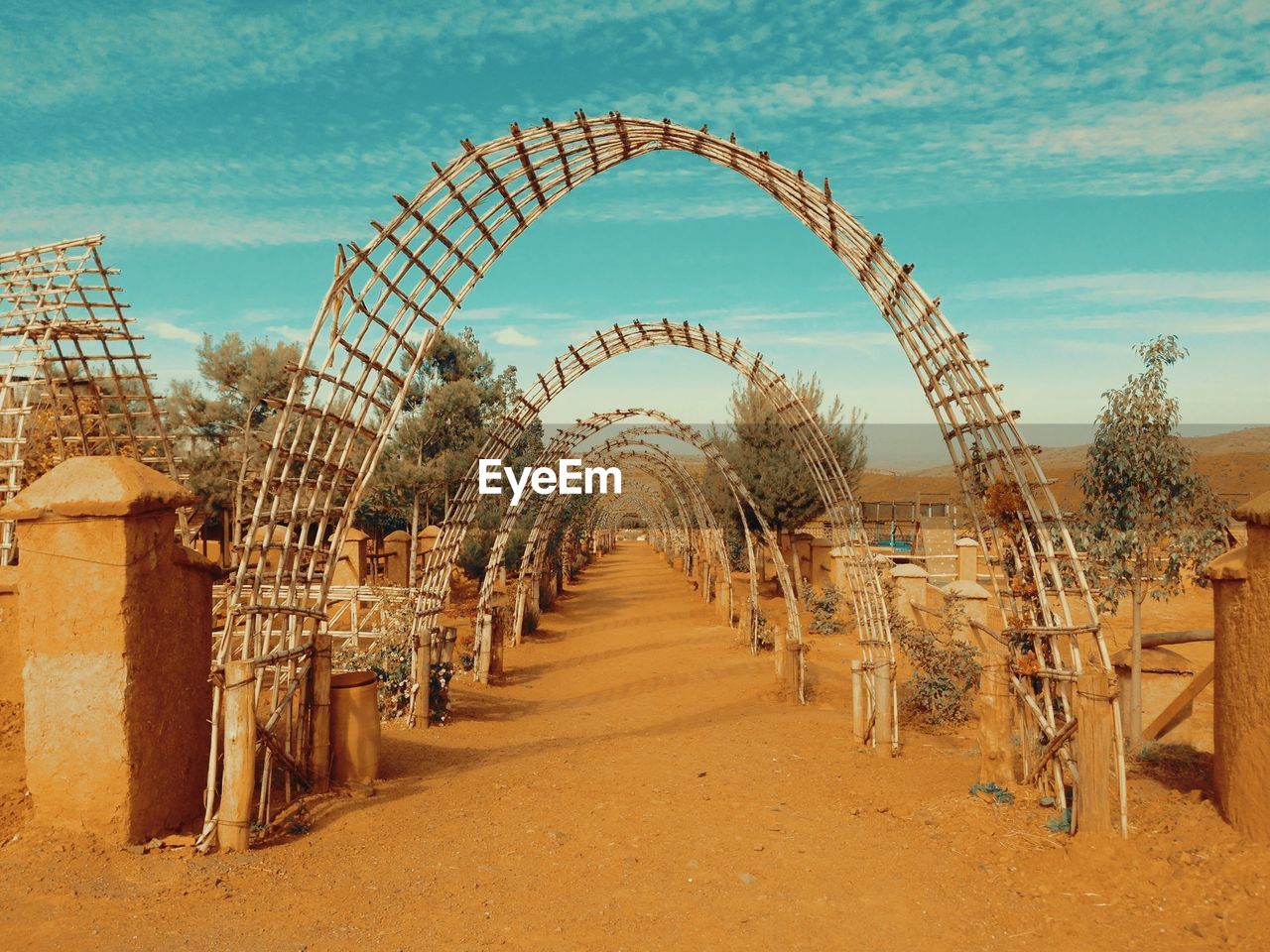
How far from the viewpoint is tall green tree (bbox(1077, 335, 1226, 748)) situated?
805cm

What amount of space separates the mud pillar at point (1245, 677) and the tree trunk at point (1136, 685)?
2.27 metres

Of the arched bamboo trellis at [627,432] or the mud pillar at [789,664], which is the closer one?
the mud pillar at [789,664]

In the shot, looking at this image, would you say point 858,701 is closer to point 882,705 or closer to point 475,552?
point 882,705

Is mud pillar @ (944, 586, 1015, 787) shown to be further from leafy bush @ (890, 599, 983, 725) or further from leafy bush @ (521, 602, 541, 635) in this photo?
leafy bush @ (521, 602, 541, 635)

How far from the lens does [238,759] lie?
555 centimetres

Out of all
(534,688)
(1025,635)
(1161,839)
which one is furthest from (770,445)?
(1161,839)

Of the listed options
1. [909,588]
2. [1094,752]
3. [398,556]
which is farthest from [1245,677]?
[398,556]

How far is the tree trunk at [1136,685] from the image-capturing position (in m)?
7.76

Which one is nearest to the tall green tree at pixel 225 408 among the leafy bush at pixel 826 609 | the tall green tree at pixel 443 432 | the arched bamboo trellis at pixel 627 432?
the tall green tree at pixel 443 432

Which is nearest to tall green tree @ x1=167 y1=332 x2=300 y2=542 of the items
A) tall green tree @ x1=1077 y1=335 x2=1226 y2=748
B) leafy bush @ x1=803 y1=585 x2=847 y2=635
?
leafy bush @ x1=803 y1=585 x2=847 y2=635

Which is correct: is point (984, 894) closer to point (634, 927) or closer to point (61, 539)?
point (634, 927)

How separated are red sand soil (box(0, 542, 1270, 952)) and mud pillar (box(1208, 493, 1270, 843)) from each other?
21cm

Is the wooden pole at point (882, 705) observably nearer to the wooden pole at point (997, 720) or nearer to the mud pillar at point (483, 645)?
the wooden pole at point (997, 720)

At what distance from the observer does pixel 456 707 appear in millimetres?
11648
